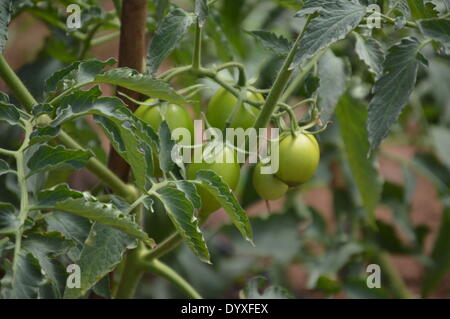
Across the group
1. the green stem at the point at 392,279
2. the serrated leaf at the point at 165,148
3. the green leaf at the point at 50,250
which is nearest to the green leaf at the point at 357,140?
the serrated leaf at the point at 165,148

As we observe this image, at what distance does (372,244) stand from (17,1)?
83 centimetres

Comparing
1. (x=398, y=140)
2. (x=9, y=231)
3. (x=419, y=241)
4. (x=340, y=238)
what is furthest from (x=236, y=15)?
(x=398, y=140)

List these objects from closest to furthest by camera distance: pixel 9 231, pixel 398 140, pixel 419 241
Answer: pixel 9 231 < pixel 419 241 < pixel 398 140

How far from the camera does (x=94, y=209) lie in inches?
20.1

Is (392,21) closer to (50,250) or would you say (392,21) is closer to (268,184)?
(268,184)

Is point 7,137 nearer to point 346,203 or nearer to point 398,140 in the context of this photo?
point 346,203

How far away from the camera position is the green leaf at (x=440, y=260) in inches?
51.2

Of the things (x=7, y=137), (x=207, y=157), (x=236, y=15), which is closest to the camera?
(x=207, y=157)

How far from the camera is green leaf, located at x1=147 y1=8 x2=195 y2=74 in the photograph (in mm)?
620

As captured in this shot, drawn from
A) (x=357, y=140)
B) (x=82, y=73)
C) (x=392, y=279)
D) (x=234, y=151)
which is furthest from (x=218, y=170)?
(x=392, y=279)

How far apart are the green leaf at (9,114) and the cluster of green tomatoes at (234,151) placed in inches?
5.0

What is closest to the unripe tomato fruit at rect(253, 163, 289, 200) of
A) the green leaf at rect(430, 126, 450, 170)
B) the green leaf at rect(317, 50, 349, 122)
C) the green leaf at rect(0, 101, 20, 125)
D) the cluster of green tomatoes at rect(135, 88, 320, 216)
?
the cluster of green tomatoes at rect(135, 88, 320, 216)

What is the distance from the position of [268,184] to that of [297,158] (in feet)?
0.13
